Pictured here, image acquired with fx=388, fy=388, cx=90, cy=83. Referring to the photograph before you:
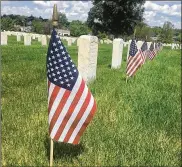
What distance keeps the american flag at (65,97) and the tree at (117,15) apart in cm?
4880

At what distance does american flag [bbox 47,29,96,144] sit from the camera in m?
4.30

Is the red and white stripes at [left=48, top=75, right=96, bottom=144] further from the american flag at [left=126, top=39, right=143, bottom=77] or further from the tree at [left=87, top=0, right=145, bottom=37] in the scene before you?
the tree at [left=87, top=0, right=145, bottom=37]

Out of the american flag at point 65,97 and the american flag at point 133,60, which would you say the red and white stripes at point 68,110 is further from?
the american flag at point 133,60

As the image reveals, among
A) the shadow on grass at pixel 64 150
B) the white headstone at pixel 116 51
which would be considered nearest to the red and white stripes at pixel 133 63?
the white headstone at pixel 116 51

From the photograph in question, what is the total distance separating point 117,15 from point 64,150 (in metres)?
49.4

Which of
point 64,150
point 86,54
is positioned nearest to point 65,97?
point 64,150

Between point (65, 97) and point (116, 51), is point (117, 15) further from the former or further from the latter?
point (65, 97)

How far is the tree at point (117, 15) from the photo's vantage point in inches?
2079

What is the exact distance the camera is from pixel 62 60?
4.30m

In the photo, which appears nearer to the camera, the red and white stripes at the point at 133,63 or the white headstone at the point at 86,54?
the white headstone at the point at 86,54

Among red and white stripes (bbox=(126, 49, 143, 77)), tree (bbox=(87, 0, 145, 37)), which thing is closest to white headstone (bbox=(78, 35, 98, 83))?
red and white stripes (bbox=(126, 49, 143, 77))

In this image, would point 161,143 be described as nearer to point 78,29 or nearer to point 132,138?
point 132,138

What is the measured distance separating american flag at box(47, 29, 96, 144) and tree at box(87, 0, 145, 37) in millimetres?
48802

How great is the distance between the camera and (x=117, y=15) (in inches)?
2099
